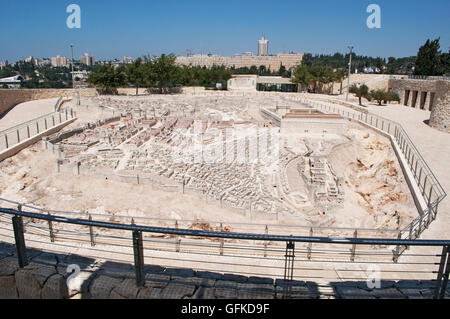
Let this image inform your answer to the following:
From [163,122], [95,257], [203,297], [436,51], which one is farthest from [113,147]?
[436,51]

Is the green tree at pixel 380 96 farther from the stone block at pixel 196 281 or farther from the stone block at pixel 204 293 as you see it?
the stone block at pixel 204 293

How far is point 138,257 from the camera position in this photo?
3.09 m

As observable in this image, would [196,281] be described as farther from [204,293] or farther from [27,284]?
[27,284]

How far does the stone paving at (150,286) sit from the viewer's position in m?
3.17

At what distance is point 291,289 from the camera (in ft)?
10.8

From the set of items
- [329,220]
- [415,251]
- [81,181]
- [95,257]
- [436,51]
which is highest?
[436,51]

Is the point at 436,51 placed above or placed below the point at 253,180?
above

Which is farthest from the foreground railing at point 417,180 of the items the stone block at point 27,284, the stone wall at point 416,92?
the stone wall at point 416,92

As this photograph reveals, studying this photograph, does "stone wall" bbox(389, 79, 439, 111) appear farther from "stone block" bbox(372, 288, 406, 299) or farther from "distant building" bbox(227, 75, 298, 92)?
"stone block" bbox(372, 288, 406, 299)

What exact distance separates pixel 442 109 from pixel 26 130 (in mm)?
24078

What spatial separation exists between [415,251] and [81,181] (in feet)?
38.1

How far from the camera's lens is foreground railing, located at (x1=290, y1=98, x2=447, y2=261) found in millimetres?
7137

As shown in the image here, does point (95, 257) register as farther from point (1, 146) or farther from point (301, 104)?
point (301, 104)

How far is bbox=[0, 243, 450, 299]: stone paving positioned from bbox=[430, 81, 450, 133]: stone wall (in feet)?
65.0
